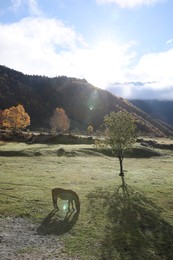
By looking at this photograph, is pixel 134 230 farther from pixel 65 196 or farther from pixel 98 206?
pixel 65 196

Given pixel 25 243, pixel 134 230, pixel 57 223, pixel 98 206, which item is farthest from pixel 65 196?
pixel 25 243

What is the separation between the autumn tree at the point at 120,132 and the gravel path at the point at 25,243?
85.8 ft

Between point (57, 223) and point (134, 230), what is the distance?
671 cm

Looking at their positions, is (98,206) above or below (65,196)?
below

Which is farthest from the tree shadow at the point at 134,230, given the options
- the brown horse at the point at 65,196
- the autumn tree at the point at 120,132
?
the autumn tree at the point at 120,132

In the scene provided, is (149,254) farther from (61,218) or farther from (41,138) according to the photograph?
(41,138)

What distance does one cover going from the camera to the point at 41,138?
9019 centimetres

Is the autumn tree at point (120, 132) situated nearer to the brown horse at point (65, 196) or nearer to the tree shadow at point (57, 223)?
the brown horse at point (65, 196)

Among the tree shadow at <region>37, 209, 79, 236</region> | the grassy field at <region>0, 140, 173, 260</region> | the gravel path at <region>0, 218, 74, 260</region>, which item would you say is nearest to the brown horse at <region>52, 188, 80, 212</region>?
→ the grassy field at <region>0, 140, 173, 260</region>

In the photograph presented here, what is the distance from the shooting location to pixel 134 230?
91.3 feet

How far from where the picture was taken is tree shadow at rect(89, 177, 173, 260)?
78.3ft

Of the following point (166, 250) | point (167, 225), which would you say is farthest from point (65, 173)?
point (166, 250)

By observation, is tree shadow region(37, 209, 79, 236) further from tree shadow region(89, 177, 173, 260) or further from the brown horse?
tree shadow region(89, 177, 173, 260)

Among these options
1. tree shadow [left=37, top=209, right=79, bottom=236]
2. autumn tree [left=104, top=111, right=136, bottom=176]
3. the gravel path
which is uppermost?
autumn tree [left=104, top=111, right=136, bottom=176]
